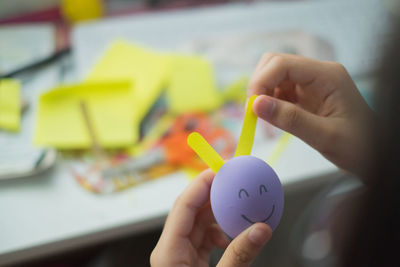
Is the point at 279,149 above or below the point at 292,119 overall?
below

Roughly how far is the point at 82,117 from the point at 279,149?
0.35 metres

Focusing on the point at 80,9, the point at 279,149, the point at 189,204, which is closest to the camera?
the point at 189,204

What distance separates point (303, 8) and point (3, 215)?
0.79 meters

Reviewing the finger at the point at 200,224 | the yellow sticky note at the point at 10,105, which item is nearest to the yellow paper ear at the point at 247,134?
the finger at the point at 200,224

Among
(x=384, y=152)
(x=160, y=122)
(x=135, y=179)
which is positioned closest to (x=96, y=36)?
(x=160, y=122)

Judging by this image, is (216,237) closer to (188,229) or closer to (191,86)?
(188,229)

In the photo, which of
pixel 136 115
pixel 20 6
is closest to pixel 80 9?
pixel 20 6

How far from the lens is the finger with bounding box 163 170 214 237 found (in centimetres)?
42

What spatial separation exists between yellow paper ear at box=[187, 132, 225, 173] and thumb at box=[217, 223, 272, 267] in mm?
70

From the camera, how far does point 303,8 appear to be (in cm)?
92

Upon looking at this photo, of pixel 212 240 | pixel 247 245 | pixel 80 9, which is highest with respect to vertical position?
pixel 80 9

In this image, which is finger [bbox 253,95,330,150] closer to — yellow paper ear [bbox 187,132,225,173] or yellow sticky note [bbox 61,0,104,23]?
yellow paper ear [bbox 187,132,225,173]

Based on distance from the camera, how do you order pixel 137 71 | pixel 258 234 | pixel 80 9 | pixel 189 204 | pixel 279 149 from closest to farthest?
pixel 258 234, pixel 189 204, pixel 279 149, pixel 137 71, pixel 80 9

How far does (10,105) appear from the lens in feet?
2.25
